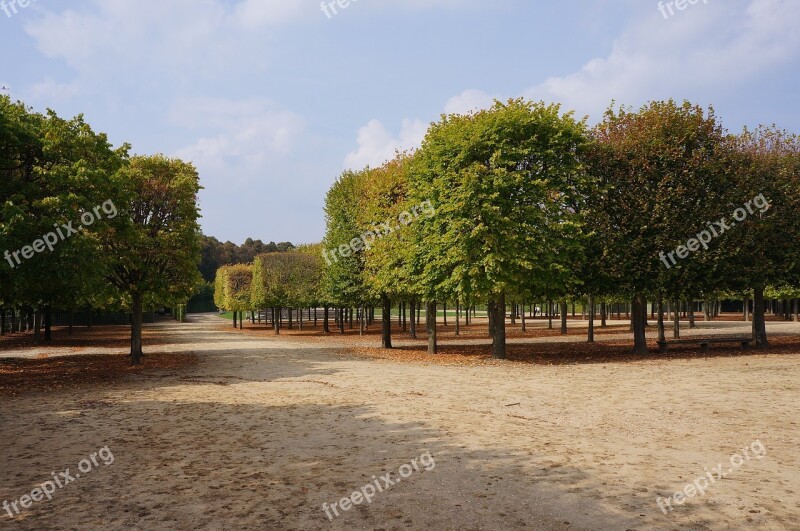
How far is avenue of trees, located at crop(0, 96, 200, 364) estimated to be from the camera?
18.5 meters

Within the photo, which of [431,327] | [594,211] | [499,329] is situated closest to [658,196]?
[594,211]

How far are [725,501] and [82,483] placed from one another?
931cm

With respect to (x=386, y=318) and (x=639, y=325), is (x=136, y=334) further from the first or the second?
(x=639, y=325)

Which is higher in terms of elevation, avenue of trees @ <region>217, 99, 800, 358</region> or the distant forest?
the distant forest

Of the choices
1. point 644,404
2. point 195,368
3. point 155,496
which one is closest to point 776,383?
point 644,404

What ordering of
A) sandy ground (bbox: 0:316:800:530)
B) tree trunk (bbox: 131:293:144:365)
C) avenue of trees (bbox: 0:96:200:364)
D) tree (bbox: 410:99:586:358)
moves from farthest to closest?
tree trunk (bbox: 131:293:144:365) → tree (bbox: 410:99:586:358) → avenue of trees (bbox: 0:96:200:364) → sandy ground (bbox: 0:316:800:530)

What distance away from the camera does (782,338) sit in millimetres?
35250

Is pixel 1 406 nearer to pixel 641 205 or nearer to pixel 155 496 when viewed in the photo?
pixel 155 496

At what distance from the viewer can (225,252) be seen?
135 m

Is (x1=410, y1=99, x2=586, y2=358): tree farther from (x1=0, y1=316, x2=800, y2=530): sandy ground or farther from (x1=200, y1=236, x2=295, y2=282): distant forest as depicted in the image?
(x1=200, y1=236, x2=295, y2=282): distant forest

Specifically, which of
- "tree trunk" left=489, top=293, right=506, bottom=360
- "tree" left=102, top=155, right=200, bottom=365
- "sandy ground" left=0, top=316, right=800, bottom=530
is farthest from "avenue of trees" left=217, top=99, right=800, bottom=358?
"tree" left=102, top=155, right=200, bottom=365

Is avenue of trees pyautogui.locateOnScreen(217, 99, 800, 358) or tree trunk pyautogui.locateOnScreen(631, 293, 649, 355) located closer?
avenue of trees pyautogui.locateOnScreen(217, 99, 800, 358)

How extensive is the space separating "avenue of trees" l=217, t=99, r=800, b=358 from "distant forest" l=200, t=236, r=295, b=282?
334 ft

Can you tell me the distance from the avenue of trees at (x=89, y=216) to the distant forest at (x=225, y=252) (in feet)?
324
